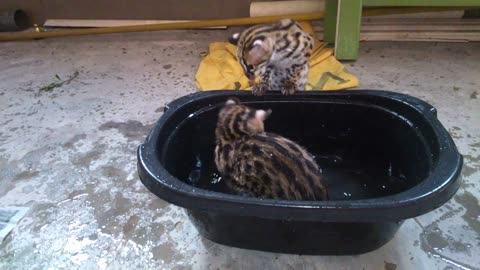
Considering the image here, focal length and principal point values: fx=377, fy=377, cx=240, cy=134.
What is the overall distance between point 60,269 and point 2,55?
241 cm

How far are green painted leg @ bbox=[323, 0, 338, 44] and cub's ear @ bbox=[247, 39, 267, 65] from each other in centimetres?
122

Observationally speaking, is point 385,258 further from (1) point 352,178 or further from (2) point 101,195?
(2) point 101,195

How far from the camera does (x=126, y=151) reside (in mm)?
1847

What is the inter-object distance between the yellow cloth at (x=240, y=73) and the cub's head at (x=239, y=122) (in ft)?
2.84

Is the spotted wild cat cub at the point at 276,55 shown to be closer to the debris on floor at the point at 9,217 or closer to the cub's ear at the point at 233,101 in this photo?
the cub's ear at the point at 233,101

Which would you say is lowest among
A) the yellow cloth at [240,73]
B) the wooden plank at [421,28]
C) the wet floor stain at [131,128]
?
the wet floor stain at [131,128]

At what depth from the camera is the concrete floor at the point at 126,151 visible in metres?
1.31

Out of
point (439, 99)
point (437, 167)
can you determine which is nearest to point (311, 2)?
point (439, 99)

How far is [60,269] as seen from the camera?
1.30m

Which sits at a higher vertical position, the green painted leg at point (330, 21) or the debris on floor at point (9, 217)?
the green painted leg at point (330, 21)

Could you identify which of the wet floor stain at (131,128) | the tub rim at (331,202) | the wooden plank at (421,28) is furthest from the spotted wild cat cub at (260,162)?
the wooden plank at (421,28)

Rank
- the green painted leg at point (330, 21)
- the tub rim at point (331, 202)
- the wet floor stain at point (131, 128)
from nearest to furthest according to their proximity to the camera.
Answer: the tub rim at point (331, 202)
the wet floor stain at point (131, 128)
the green painted leg at point (330, 21)

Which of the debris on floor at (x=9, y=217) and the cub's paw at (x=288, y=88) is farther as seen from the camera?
the cub's paw at (x=288, y=88)

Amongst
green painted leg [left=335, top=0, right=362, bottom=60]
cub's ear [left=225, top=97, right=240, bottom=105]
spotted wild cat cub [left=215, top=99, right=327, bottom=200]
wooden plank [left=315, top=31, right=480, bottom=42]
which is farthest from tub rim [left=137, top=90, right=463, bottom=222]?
wooden plank [left=315, top=31, right=480, bottom=42]
